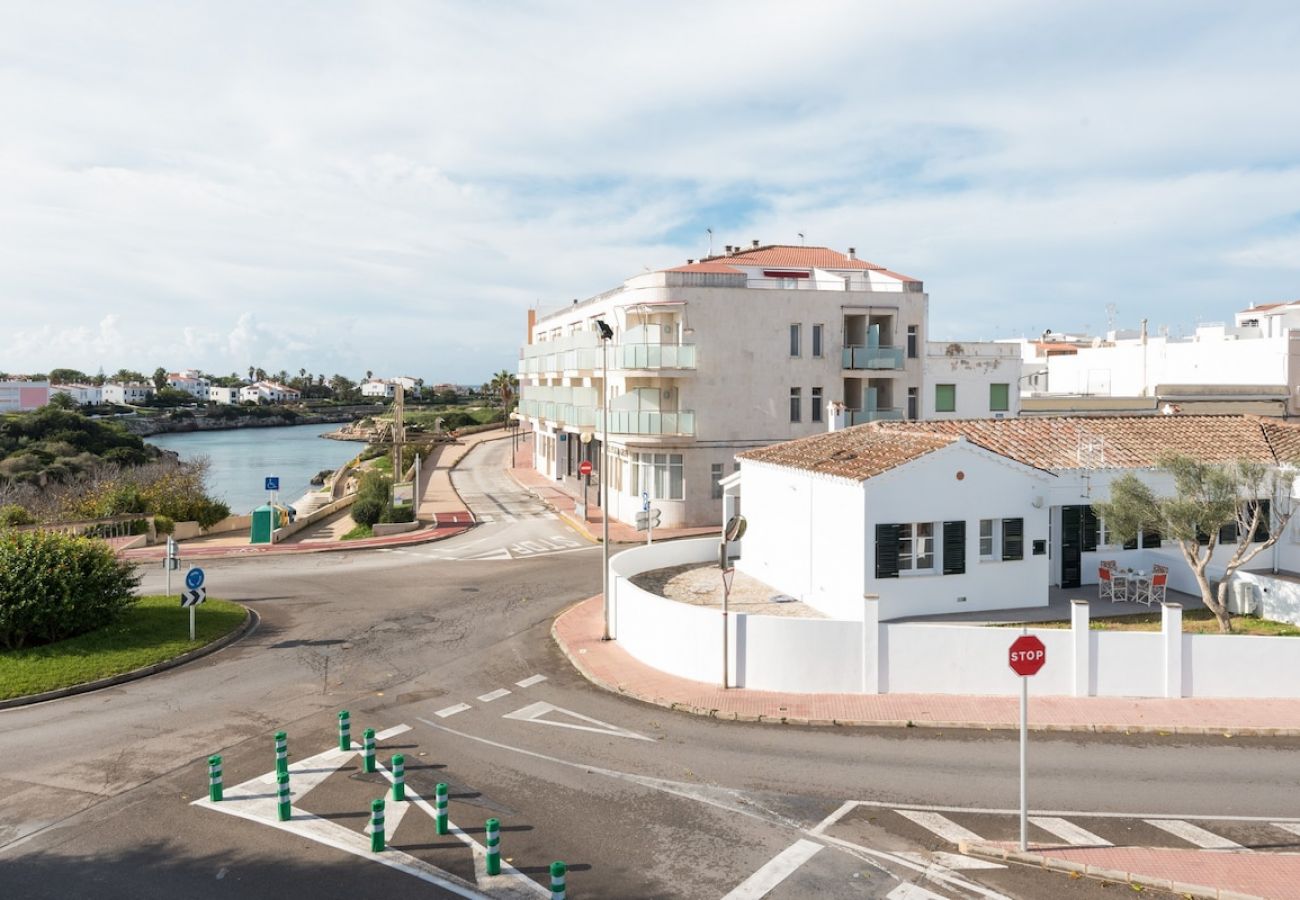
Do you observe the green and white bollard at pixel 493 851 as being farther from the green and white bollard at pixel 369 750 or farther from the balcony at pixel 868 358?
the balcony at pixel 868 358

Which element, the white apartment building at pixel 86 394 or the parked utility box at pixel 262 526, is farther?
the white apartment building at pixel 86 394

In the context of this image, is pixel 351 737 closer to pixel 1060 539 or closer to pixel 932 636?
pixel 932 636

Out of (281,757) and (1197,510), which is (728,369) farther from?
(281,757)

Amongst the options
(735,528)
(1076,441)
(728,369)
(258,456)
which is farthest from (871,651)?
(258,456)

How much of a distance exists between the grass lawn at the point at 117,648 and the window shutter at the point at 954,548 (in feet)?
52.5

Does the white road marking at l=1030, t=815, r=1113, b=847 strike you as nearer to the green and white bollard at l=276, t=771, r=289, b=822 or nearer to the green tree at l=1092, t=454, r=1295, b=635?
the green tree at l=1092, t=454, r=1295, b=635

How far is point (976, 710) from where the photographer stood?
1561cm

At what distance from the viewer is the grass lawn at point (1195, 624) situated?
61.5 feet

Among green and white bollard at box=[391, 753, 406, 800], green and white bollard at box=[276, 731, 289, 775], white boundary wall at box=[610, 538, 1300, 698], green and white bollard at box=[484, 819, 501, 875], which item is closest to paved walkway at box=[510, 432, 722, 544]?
white boundary wall at box=[610, 538, 1300, 698]

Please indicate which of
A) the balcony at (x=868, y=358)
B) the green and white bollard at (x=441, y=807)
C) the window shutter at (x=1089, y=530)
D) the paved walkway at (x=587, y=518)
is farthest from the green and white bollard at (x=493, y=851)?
the balcony at (x=868, y=358)

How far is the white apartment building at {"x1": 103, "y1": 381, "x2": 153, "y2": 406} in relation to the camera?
178250 millimetres

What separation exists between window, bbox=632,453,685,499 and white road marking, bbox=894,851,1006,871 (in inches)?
1052

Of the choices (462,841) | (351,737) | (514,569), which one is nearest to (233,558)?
(514,569)

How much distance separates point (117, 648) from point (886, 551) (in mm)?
16025
